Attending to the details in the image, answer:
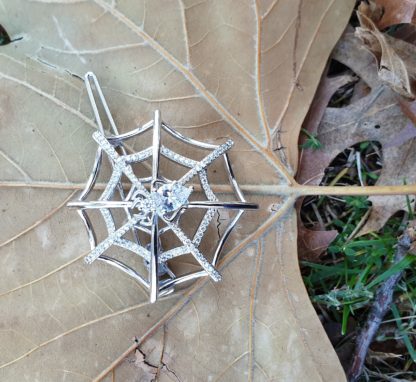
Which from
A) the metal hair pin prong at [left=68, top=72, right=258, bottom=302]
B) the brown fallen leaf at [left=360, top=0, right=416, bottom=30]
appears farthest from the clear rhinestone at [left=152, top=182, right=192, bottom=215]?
the brown fallen leaf at [left=360, top=0, right=416, bottom=30]

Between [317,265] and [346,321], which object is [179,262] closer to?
[317,265]

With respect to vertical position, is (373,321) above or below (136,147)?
below

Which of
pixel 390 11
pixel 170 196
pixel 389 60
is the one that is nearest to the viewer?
pixel 170 196

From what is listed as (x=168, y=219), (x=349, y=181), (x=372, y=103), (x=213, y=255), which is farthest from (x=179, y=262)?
(x=372, y=103)

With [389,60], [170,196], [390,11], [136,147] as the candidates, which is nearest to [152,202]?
[170,196]

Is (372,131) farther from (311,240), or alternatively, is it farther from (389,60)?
(311,240)

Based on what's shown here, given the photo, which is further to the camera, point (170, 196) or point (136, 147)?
point (136, 147)

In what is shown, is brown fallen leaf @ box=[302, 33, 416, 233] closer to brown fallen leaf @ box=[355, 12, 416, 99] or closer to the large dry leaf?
brown fallen leaf @ box=[355, 12, 416, 99]
